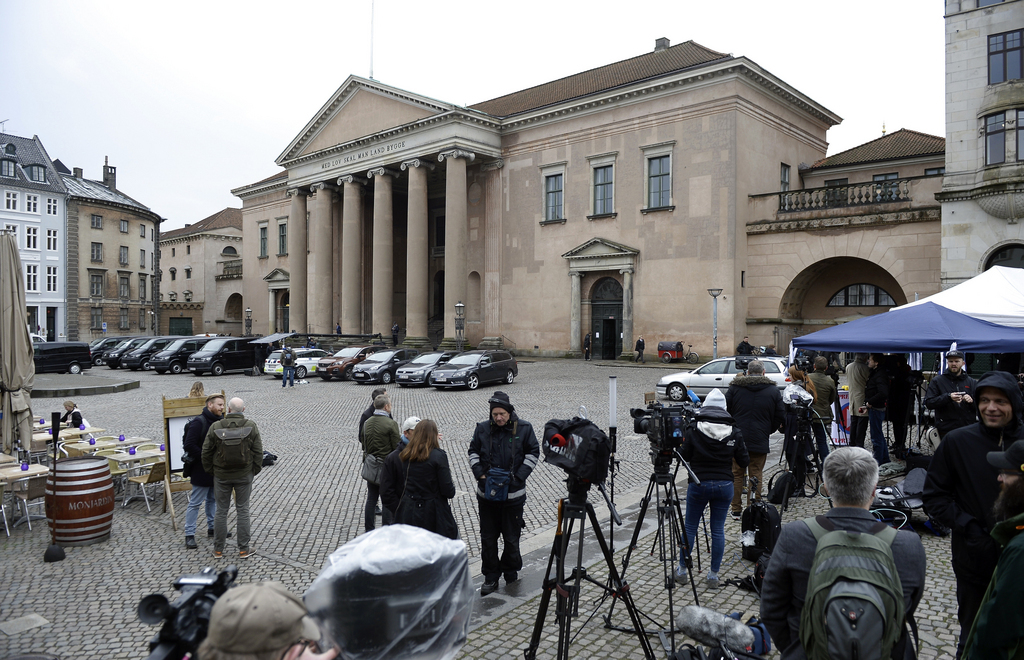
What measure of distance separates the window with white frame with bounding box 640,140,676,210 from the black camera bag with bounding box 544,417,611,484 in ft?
101

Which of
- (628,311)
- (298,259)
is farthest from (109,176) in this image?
(628,311)

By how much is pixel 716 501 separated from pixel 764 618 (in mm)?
2905

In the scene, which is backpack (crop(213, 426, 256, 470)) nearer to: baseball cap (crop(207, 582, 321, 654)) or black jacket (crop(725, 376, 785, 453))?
baseball cap (crop(207, 582, 321, 654))

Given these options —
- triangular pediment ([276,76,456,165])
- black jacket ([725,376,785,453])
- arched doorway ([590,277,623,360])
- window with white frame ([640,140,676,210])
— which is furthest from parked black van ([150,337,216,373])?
black jacket ([725,376,785,453])

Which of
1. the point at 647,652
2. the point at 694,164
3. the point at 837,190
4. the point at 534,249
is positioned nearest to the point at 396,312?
the point at 534,249

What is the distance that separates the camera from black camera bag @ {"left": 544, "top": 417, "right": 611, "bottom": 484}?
4684 mm

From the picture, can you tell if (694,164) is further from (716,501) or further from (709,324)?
(716,501)

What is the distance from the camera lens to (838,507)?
326 centimetres

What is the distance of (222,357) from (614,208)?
21.0 metres

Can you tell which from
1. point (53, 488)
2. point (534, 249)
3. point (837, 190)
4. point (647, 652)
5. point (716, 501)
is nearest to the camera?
point (647, 652)

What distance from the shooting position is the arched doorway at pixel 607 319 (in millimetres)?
36500

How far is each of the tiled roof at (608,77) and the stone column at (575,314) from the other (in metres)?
9.84

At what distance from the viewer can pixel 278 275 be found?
56438mm

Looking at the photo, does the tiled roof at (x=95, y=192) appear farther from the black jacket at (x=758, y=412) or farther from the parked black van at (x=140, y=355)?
the black jacket at (x=758, y=412)
